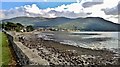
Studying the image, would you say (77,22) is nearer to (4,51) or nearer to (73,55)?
(73,55)

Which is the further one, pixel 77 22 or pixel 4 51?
pixel 4 51

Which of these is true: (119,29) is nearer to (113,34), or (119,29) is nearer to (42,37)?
(113,34)

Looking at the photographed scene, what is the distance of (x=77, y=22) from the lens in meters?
7.71

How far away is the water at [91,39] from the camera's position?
25.1ft

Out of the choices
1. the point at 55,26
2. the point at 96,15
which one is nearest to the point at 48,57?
the point at 55,26

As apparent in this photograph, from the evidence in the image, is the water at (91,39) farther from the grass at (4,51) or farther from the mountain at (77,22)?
the grass at (4,51)

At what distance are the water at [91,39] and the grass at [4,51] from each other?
3.85 ft

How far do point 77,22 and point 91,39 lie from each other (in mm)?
538

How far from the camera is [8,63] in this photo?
7637mm

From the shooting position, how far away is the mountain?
765 centimetres

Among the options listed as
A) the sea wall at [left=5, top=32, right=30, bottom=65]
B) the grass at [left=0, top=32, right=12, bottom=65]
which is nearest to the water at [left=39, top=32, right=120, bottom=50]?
the sea wall at [left=5, top=32, right=30, bottom=65]

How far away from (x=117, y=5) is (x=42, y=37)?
6.65 feet

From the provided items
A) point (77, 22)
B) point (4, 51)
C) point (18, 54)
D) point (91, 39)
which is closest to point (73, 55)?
point (91, 39)

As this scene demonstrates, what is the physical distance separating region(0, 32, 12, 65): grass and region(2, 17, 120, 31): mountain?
522mm
